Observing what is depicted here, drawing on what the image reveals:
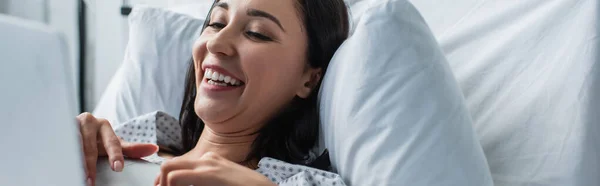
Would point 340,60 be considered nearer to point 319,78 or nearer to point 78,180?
point 319,78

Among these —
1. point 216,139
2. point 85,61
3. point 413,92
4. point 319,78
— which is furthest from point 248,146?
point 85,61

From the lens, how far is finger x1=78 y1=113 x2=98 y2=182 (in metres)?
0.85

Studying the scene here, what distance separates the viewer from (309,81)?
41.1 inches

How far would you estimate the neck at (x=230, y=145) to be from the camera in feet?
3.38

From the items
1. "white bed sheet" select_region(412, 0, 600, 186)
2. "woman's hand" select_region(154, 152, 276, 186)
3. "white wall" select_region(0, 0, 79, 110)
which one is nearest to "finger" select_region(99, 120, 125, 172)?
"woman's hand" select_region(154, 152, 276, 186)

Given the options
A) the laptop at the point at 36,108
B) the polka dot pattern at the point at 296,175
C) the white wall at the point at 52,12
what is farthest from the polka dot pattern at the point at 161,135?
the white wall at the point at 52,12

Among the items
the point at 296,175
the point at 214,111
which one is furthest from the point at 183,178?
the point at 214,111

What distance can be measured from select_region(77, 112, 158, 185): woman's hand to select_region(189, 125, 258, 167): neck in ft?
0.46

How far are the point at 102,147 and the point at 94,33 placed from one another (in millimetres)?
1246

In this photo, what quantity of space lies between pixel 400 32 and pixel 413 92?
82 mm

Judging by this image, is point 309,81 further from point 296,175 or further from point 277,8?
point 296,175

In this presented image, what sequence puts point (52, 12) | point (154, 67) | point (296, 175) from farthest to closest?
point (52, 12) → point (154, 67) → point (296, 175)

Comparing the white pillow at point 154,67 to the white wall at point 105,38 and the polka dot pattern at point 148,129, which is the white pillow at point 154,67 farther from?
the white wall at point 105,38

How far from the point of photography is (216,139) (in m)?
1.06
